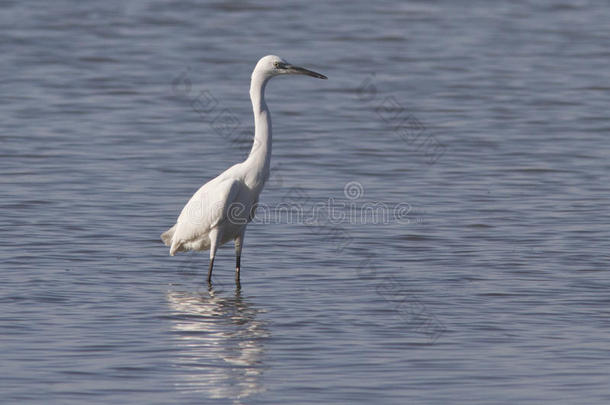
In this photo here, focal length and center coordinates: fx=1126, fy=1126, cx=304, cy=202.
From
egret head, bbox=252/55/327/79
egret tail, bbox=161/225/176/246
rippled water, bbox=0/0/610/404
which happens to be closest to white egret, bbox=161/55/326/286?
egret head, bbox=252/55/327/79

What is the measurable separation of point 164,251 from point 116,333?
3548mm

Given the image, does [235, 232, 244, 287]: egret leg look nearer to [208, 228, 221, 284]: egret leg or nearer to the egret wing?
[208, 228, 221, 284]: egret leg

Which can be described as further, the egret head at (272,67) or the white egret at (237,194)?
the egret head at (272,67)

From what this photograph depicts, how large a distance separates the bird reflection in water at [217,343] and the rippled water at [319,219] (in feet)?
0.11

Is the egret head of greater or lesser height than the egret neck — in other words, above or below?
above

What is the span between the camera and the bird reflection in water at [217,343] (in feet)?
28.6

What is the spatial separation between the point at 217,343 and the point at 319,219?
17.4 feet

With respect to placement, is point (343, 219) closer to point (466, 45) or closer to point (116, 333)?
point (116, 333)

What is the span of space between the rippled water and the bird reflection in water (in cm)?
3

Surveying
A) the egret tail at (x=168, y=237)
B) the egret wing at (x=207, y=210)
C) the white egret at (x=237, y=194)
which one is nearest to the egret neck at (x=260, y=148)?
the white egret at (x=237, y=194)

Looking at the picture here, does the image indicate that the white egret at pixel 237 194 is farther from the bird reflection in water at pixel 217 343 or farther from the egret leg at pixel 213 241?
the bird reflection in water at pixel 217 343

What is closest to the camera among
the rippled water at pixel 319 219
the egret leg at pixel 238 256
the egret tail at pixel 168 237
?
the rippled water at pixel 319 219

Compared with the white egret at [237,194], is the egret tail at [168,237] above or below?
below

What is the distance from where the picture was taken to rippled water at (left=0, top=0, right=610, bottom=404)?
9.15 m
